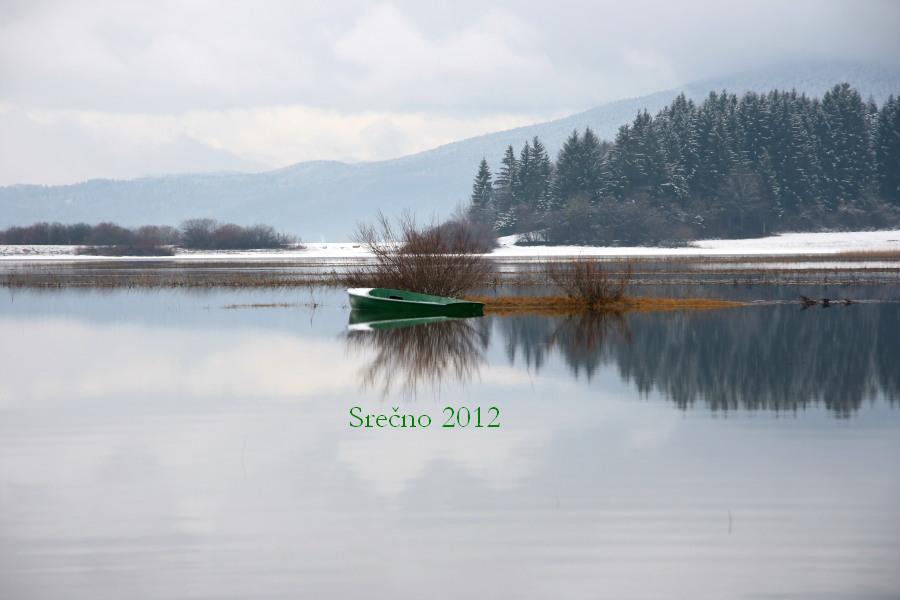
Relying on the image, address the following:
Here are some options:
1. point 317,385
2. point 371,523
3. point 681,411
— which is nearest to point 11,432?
point 317,385

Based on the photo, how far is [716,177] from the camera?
132 m

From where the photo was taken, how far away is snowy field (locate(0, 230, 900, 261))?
355 feet

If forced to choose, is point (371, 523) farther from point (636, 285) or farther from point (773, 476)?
point (636, 285)

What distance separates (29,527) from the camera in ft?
38.6

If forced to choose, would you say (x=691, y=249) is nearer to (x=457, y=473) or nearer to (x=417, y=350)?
(x=417, y=350)

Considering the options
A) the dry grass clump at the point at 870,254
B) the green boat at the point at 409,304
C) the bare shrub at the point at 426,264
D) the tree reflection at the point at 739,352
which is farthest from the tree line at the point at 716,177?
the tree reflection at the point at 739,352

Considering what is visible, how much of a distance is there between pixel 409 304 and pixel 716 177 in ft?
327

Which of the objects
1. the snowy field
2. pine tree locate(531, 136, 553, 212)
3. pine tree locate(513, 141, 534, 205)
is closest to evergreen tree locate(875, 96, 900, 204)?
the snowy field

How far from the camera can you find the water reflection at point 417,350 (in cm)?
2223

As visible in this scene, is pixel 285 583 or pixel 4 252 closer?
pixel 285 583

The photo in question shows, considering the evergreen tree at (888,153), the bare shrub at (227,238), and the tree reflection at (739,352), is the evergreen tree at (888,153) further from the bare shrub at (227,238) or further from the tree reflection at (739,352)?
the tree reflection at (739,352)

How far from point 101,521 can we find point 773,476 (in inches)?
283

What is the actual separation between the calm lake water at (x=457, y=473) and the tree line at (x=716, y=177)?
97.2 meters

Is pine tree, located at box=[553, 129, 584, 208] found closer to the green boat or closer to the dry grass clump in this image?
the dry grass clump
